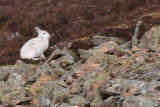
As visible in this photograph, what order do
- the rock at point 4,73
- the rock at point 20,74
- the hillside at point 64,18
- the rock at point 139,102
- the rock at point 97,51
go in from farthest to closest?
the hillside at point 64,18
the rock at point 4,73
the rock at point 97,51
the rock at point 20,74
the rock at point 139,102

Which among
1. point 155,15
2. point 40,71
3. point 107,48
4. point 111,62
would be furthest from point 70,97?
point 155,15

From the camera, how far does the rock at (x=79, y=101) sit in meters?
5.10

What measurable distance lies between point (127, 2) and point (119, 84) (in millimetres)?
14948

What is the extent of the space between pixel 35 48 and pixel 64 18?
27.1 feet

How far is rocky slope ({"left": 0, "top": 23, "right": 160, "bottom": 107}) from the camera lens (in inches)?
183

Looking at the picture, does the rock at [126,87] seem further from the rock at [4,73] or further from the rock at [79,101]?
the rock at [4,73]

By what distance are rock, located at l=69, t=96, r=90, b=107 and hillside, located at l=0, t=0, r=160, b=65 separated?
26.2 feet

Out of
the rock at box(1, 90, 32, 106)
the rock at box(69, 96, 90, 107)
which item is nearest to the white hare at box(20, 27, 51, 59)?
the rock at box(1, 90, 32, 106)

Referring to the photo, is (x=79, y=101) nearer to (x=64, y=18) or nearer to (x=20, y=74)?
(x=20, y=74)

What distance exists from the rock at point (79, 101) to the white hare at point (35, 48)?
694cm

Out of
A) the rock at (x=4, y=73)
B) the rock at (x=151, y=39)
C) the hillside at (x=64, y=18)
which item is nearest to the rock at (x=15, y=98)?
the rock at (x=4, y=73)

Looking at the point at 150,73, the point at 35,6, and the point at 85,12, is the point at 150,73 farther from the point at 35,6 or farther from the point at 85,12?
the point at 35,6

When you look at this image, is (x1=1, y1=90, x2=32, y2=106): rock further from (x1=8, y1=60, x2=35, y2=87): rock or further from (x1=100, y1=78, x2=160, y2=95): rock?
(x1=100, y1=78, x2=160, y2=95): rock

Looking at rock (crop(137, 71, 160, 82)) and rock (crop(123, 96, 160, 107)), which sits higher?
rock (crop(137, 71, 160, 82))
